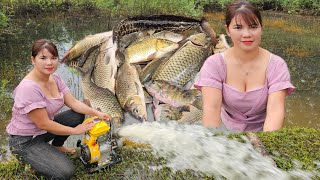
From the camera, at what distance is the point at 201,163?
98.3 inches

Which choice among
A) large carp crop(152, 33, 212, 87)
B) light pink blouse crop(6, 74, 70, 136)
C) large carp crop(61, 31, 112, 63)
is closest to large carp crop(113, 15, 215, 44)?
large carp crop(61, 31, 112, 63)

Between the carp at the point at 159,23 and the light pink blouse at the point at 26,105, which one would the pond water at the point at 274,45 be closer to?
the carp at the point at 159,23

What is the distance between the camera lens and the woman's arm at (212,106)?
3062 millimetres

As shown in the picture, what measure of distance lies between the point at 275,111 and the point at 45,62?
1871mm

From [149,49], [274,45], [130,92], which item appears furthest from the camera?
[274,45]

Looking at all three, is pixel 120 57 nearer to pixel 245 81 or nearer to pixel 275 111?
pixel 245 81

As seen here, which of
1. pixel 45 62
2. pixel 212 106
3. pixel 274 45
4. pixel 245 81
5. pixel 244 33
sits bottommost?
pixel 274 45

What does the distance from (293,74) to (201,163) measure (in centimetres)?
694

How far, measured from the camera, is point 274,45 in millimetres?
11102

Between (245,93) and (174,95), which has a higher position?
(245,93)

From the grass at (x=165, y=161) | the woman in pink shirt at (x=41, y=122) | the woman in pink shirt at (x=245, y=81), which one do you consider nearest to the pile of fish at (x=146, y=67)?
the woman in pink shirt at (x=41, y=122)

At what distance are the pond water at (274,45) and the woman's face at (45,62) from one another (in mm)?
2535

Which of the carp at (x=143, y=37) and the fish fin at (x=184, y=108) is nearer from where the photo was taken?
the fish fin at (x=184, y=108)

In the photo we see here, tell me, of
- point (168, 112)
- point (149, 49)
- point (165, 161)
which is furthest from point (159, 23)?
point (165, 161)
